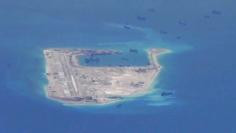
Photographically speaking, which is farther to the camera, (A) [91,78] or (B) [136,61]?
(B) [136,61]

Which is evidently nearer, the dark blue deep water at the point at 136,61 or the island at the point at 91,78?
the dark blue deep water at the point at 136,61

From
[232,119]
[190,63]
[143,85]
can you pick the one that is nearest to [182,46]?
[190,63]

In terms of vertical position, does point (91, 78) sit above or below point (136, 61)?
below

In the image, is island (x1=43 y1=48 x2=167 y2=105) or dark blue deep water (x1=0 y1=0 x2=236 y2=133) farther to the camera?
island (x1=43 y1=48 x2=167 y2=105)

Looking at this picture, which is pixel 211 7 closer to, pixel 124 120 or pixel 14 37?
pixel 14 37
